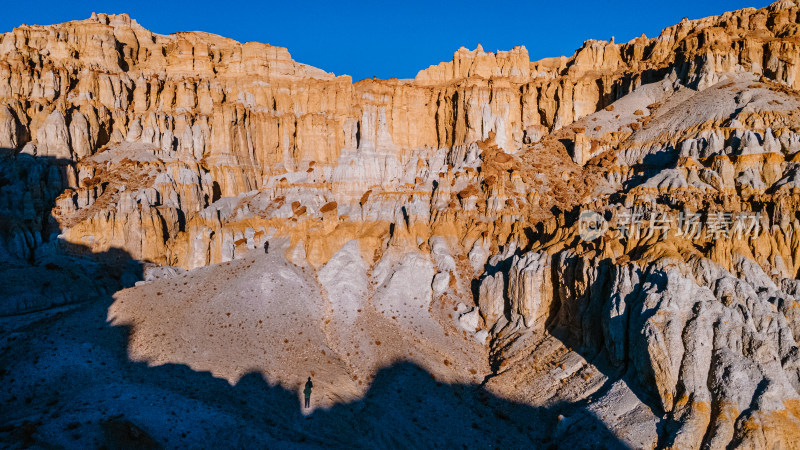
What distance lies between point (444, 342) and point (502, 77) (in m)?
43.8

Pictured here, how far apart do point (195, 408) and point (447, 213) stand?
103ft

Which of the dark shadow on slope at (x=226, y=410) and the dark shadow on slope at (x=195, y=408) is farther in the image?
the dark shadow on slope at (x=226, y=410)

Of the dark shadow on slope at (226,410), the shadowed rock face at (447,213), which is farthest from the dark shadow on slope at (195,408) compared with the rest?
the shadowed rock face at (447,213)

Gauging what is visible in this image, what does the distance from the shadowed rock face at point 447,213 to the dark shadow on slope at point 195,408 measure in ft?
3.57

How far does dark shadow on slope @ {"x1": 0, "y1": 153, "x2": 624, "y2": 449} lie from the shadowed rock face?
1088mm

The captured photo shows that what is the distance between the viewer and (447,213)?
170 feet

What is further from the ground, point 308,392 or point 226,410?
point 308,392

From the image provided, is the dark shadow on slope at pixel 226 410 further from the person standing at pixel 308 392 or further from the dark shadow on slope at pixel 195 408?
the person standing at pixel 308 392

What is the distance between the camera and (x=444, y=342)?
39406mm

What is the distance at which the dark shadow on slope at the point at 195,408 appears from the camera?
2514 centimetres

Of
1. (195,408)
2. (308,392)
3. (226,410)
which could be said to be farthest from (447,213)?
(195,408)

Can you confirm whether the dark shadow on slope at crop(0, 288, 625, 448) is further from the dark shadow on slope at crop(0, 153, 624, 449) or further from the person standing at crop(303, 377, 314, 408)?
the person standing at crop(303, 377, 314, 408)

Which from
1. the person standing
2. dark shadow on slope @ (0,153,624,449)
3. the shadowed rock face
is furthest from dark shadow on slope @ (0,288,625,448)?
the shadowed rock face

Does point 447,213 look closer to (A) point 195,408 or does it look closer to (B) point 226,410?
(B) point 226,410
